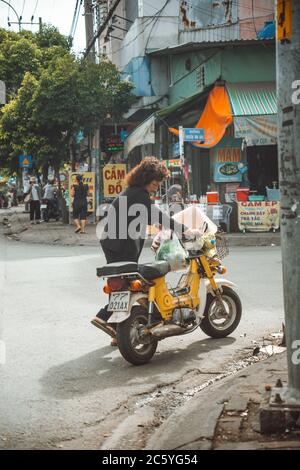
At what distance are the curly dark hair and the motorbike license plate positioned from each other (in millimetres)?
1198

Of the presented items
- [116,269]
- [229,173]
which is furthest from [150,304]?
[229,173]

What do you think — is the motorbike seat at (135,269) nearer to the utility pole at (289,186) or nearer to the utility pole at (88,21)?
the utility pole at (289,186)

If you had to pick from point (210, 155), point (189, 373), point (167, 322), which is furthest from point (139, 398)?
point (210, 155)

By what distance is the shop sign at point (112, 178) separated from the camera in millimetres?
24953

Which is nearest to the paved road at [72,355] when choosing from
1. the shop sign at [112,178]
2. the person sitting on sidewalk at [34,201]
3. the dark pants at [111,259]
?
the dark pants at [111,259]

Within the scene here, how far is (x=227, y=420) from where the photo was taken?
4723mm

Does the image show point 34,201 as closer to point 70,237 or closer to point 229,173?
point 70,237

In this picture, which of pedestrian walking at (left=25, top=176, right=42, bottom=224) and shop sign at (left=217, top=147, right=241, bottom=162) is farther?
pedestrian walking at (left=25, top=176, right=42, bottom=224)

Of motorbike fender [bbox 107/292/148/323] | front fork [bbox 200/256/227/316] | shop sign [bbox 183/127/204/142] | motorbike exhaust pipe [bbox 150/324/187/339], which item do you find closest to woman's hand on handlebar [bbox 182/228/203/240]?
front fork [bbox 200/256/227/316]

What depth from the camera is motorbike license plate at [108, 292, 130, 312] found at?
6.75 m

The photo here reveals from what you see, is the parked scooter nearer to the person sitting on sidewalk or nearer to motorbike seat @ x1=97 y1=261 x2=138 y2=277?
the person sitting on sidewalk

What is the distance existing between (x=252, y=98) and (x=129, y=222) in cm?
1550

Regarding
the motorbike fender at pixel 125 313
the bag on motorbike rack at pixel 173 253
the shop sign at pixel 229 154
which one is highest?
the shop sign at pixel 229 154

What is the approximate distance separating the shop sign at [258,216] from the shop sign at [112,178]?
6.32 m
